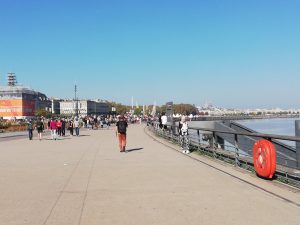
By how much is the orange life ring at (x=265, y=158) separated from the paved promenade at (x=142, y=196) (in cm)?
25

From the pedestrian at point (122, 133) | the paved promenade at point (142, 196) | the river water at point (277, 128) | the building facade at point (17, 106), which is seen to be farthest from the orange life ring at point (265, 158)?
the building facade at point (17, 106)

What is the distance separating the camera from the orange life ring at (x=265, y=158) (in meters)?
10.7

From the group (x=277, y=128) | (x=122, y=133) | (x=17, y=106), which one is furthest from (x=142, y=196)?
(x=17, y=106)

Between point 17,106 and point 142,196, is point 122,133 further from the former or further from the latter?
point 17,106

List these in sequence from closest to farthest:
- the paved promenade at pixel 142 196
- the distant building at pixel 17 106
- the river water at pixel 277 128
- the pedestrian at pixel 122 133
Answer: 1. the paved promenade at pixel 142 196
2. the pedestrian at pixel 122 133
3. the river water at pixel 277 128
4. the distant building at pixel 17 106

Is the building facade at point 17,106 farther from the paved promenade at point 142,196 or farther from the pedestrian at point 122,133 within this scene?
the paved promenade at point 142,196

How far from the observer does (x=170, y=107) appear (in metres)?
33.7


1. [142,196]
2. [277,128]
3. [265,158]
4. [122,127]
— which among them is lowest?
[277,128]

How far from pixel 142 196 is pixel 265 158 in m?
3.25

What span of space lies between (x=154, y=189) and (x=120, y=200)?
141cm

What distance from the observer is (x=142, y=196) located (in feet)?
30.6

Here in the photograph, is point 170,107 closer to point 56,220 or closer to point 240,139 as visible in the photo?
point 240,139

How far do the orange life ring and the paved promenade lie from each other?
249 millimetres

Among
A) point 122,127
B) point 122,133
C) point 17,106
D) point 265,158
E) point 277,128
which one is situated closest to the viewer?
point 265,158
